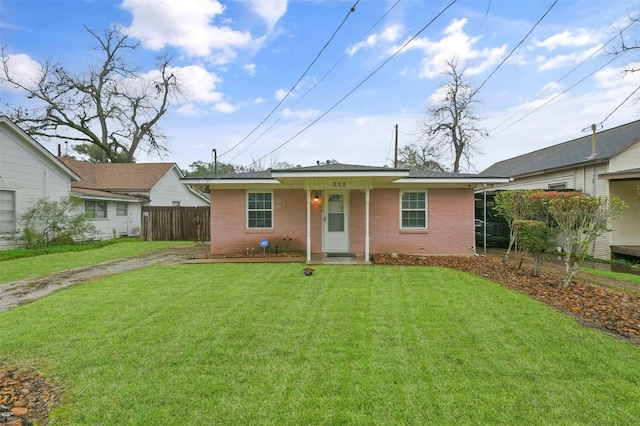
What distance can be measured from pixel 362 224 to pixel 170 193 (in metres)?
17.3

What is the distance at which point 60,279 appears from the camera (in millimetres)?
7129

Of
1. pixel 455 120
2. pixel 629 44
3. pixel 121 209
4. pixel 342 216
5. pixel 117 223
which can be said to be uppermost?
pixel 455 120

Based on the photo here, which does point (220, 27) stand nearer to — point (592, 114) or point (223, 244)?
point (223, 244)

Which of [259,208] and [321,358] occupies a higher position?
[259,208]

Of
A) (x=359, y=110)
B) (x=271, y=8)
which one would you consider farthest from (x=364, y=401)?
(x=359, y=110)

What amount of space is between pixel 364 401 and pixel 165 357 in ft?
7.22

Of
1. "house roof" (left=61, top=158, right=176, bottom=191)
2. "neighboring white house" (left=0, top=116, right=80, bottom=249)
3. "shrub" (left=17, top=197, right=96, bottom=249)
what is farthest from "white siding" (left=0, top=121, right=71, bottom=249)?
"house roof" (left=61, top=158, right=176, bottom=191)

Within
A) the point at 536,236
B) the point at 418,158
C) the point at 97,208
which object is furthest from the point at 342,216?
the point at 418,158

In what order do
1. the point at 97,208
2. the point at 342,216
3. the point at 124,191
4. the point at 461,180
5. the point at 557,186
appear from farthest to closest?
1. the point at 124,191
2. the point at 97,208
3. the point at 557,186
4. the point at 342,216
5. the point at 461,180

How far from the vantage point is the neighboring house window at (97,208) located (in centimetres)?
1565

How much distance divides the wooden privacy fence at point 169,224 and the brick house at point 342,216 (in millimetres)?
6324

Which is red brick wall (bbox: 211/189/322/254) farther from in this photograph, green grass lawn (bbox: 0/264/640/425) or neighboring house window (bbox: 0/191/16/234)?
neighboring house window (bbox: 0/191/16/234)

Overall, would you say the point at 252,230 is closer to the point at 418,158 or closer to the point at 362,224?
the point at 362,224

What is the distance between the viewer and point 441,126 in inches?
989
